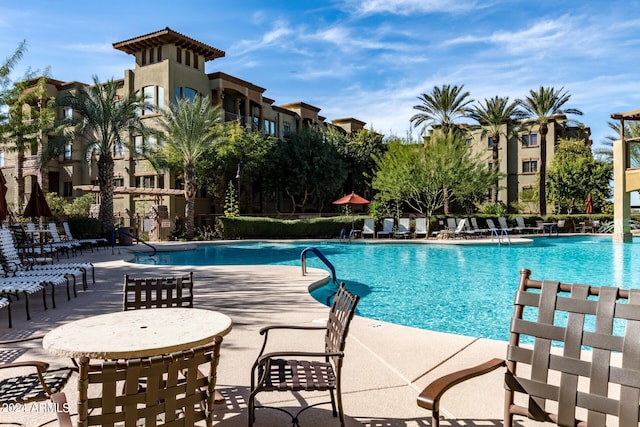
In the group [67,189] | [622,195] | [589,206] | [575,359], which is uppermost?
[67,189]

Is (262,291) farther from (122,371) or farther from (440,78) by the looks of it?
(440,78)

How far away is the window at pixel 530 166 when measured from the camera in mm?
40906

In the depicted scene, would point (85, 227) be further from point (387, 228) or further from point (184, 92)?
point (387, 228)

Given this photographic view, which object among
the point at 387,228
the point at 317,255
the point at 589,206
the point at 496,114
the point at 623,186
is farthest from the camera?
the point at 496,114

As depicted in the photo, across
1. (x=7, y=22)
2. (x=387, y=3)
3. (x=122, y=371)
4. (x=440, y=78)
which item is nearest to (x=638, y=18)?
(x=387, y=3)

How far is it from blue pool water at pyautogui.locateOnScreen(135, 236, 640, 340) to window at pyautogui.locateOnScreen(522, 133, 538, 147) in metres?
21.0

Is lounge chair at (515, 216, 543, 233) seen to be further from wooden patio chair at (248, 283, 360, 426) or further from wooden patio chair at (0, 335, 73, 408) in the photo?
wooden patio chair at (0, 335, 73, 408)

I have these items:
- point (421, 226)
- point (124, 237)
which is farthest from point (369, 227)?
point (124, 237)

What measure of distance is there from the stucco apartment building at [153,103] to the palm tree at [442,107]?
41.1 ft

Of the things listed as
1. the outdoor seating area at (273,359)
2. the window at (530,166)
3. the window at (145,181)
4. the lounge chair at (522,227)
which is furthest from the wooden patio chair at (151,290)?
the window at (530,166)

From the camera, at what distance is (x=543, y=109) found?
3606 centimetres

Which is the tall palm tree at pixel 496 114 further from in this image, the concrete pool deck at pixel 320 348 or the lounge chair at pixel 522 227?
the concrete pool deck at pixel 320 348

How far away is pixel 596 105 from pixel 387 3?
24971 mm

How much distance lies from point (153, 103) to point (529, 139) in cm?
3230
